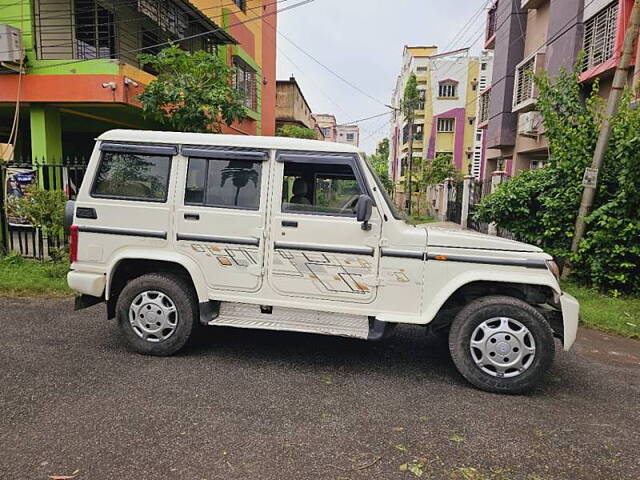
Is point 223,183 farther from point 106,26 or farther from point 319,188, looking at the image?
point 106,26

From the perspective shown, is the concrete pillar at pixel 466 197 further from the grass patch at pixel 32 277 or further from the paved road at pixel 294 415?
the grass patch at pixel 32 277

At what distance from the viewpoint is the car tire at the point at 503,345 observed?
12.7ft

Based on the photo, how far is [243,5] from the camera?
17.8 metres

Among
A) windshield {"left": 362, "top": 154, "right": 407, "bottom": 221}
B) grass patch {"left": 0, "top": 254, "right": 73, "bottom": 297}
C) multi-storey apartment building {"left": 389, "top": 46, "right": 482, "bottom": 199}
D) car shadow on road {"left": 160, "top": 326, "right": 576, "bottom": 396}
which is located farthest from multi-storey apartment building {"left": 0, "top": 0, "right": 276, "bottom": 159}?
multi-storey apartment building {"left": 389, "top": 46, "right": 482, "bottom": 199}

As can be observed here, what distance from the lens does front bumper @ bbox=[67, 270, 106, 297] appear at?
4500mm

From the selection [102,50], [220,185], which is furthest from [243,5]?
[220,185]

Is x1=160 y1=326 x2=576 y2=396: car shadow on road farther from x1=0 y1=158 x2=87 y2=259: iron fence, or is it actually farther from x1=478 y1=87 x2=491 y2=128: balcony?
x1=478 y1=87 x2=491 y2=128: balcony

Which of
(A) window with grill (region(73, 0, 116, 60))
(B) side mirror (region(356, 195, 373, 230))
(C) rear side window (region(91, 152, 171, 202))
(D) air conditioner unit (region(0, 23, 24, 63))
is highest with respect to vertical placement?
(A) window with grill (region(73, 0, 116, 60))

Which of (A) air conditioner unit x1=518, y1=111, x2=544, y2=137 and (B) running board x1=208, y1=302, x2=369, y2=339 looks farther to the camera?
(A) air conditioner unit x1=518, y1=111, x2=544, y2=137

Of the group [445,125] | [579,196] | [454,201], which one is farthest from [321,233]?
[445,125]

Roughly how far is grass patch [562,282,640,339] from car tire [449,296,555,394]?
9.11ft

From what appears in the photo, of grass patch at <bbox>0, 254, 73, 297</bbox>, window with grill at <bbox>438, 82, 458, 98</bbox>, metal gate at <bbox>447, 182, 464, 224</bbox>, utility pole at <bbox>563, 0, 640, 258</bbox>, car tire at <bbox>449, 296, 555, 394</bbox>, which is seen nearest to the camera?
car tire at <bbox>449, 296, 555, 394</bbox>

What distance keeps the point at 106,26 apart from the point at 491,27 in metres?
17.3

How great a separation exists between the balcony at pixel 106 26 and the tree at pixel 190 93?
2.47 meters
